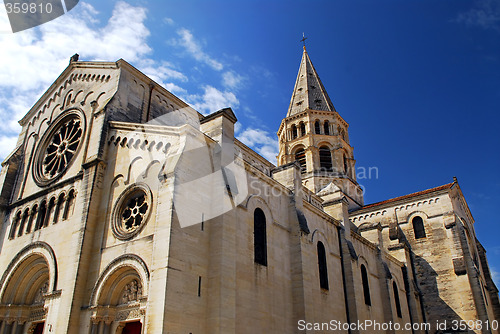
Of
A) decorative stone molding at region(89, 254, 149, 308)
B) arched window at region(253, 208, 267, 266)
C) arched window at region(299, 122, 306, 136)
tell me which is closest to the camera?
decorative stone molding at region(89, 254, 149, 308)

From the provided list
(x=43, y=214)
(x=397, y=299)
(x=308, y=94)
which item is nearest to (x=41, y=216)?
(x=43, y=214)

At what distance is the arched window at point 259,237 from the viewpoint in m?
15.2

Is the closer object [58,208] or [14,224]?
[58,208]

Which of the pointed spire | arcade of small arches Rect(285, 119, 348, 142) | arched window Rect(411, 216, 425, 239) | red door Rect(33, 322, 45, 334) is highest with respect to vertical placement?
the pointed spire

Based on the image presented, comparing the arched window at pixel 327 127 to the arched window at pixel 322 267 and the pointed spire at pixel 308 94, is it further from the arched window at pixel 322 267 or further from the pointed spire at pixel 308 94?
the arched window at pixel 322 267

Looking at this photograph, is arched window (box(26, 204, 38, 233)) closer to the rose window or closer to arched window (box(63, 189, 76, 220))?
the rose window

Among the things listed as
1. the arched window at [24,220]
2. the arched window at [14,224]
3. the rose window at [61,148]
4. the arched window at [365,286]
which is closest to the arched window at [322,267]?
the arched window at [365,286]

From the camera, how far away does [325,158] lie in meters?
37.9

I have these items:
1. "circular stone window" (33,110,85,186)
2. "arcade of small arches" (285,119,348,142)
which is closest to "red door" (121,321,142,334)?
"circular stone window" (33,110,85,186)

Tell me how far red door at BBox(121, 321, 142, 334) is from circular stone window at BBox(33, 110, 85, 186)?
7613mm

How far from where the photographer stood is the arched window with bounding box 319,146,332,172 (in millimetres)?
37438

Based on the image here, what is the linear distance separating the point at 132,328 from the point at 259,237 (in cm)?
548

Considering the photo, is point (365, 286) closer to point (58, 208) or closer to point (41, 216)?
point (58, 208)

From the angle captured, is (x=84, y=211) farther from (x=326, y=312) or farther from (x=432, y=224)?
(x=432, y=224)
